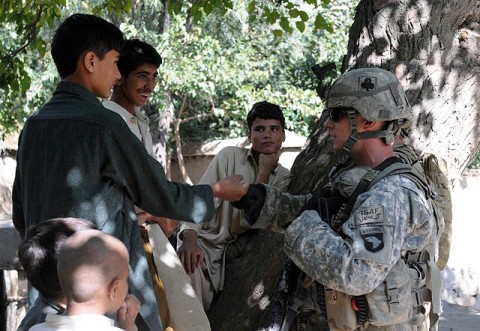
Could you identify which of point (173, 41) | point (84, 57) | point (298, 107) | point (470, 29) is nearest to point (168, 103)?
point (173, 41)

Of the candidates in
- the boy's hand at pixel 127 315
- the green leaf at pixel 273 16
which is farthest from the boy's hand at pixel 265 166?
the green leaf at pixel 273 16

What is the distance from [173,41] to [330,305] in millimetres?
13559

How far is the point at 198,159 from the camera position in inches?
721

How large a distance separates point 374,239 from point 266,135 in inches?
80.0

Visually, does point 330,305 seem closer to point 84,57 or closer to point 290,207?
point 290,207

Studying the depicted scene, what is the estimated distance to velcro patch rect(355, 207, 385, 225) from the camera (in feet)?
10.2

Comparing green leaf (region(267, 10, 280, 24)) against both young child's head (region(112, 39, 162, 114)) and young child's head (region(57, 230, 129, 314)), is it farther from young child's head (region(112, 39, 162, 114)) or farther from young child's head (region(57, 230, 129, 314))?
young child's head (region(57, 230, 129, 314))

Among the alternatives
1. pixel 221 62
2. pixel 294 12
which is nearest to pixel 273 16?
pixel 294 12

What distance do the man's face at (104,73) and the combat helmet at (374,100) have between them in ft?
3.03

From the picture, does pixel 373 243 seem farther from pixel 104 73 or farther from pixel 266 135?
pixel 266 135

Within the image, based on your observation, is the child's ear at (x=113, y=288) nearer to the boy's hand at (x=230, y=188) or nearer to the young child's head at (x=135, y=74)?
the boy's hand at (x=230, y=188)

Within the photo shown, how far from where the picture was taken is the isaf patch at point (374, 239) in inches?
121

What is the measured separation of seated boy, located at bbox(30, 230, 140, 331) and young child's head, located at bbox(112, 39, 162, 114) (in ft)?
5.71

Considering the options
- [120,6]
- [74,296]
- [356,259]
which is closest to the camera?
[74,296]
